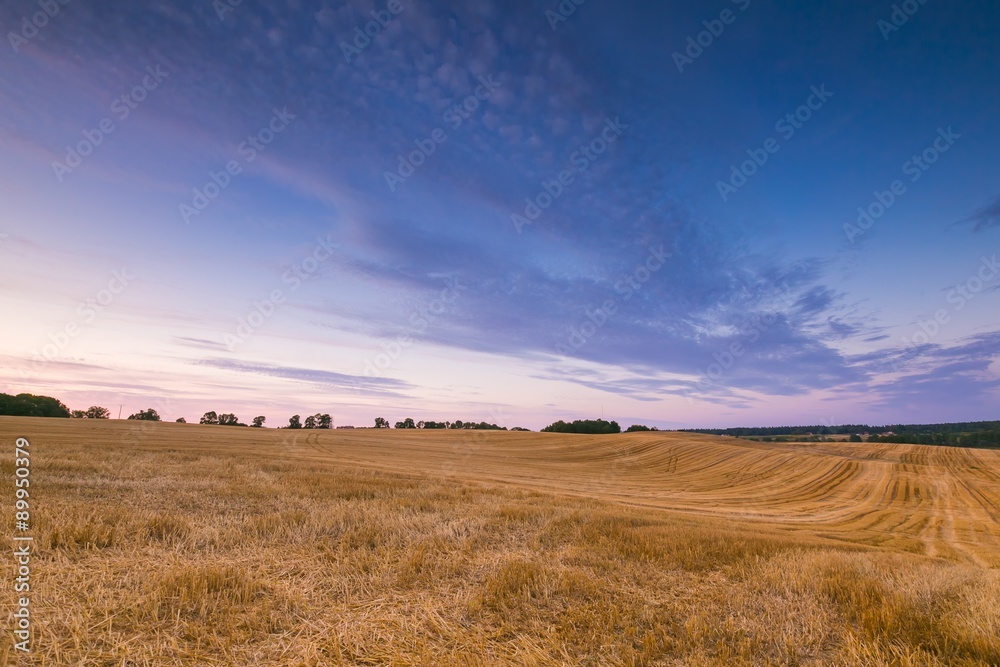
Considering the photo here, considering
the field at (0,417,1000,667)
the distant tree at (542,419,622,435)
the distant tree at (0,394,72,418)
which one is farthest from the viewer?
the distant tree at (542,419,622,435)

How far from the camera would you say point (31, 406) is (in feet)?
223

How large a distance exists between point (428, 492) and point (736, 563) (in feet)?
28.0

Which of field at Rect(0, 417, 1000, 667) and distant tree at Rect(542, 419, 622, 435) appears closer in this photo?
field at Rect(0, 417, 1000, 667)

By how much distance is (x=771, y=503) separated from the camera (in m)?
30.1

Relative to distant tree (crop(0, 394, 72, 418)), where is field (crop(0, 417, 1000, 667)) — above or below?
below

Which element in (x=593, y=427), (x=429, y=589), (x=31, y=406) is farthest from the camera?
(x=593, y=427)

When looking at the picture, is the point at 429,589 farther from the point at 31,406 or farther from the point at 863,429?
the point at 863,429

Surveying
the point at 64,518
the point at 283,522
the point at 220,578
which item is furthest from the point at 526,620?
the point at 64,518

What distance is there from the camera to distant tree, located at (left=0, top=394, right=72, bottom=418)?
6631cm

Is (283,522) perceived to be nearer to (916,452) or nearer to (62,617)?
(62,617)

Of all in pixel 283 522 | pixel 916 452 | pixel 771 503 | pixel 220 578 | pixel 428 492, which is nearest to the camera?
pixel 220 578

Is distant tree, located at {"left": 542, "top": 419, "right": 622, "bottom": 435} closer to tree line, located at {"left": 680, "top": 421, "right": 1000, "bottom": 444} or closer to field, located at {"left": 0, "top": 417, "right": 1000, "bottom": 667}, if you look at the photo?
tree line, located at {"left": 680, "top": 421, "right": 1000, "bottom": 444}

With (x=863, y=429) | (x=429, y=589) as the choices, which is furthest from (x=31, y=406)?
(x=863, y=429)

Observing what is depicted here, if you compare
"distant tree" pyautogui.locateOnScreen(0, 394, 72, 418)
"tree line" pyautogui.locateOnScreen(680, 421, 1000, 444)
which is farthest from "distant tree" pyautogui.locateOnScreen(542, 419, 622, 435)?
"distant tree" pyautogui.locateOnScreen(0, 394, 72, 418)
